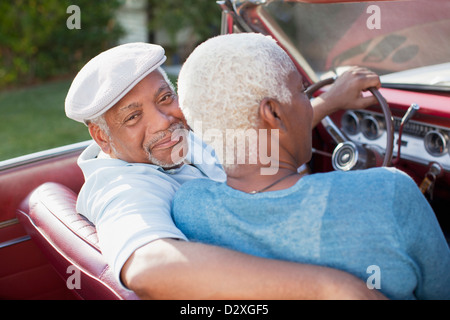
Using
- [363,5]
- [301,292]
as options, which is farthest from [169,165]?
Answer: [363,5]

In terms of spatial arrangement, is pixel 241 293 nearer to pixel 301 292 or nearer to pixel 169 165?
pixel 301 292

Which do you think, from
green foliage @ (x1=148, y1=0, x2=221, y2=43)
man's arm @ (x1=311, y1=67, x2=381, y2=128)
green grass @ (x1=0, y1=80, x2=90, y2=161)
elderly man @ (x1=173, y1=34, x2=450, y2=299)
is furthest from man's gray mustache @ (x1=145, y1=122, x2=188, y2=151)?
green foliage @ (x1=148, y1=0, x2=221, y2=43)

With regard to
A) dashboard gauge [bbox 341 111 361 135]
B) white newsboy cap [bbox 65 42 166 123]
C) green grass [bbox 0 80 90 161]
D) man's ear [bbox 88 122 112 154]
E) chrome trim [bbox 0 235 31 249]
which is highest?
white newsboy cap [bbox 65 42 166 123]

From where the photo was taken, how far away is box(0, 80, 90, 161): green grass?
613 centimetres

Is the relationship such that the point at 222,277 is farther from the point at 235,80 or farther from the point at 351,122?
the point at 351,122

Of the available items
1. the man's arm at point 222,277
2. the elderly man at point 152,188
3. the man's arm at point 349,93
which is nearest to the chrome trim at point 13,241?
the elderly man at point 152,188

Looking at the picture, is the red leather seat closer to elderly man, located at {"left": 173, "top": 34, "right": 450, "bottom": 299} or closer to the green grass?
elderly man, located at {"left": 173, "top": 34, "right": 450, "bottom": 299}

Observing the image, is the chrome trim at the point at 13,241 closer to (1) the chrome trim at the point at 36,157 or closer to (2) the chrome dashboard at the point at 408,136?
(1) the chrome trim at the point at 36,157

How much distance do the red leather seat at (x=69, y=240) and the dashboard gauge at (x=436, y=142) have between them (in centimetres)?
135

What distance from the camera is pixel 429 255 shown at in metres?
1.14

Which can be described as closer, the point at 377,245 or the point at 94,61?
the point at 377,245

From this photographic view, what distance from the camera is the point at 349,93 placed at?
1934 mm
